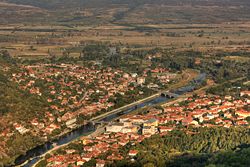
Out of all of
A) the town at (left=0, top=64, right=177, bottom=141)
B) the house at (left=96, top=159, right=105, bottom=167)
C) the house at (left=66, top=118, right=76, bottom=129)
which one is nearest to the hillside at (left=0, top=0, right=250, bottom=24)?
the town at (left=0, top=64, right=177, bottom=141)

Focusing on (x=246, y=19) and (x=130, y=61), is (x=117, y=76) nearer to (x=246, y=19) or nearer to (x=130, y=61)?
(x=130, y=61)

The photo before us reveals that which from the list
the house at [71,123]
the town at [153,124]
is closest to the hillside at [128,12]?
the town at [153,124]

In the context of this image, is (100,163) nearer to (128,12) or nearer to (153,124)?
(153,124)

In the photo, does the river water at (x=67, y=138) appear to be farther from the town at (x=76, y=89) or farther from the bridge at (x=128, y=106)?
the town at (x=76, y=89)

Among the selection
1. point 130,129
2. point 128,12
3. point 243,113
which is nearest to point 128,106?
point 130,129

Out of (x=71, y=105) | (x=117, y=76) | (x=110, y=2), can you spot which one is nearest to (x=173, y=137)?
(x=71, y=105)
